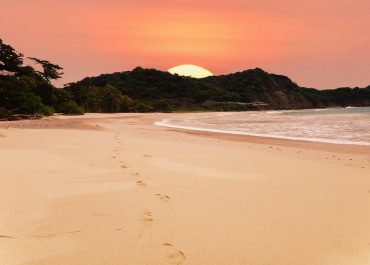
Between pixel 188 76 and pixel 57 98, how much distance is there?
10284cm

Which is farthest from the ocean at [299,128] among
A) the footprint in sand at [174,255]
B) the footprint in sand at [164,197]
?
the footprint in sand at [174,255]

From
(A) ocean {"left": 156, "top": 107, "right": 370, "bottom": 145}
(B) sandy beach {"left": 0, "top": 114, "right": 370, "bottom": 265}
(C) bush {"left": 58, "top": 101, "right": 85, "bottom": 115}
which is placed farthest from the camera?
(C) bush {"left": 58, "top": 101, "right": 85, "bottom": 115}

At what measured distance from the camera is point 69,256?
8.89 ft

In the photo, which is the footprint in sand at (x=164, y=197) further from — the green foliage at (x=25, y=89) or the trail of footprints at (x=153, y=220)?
the green foliage at (x=25, y=89)

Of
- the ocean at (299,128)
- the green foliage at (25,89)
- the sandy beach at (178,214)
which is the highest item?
the green foliage at (25,89)

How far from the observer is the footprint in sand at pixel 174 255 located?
2.69 m

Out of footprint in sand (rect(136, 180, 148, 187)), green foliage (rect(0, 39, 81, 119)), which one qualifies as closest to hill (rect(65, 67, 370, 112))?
green foliage (rect(0, 39, 81, 119))

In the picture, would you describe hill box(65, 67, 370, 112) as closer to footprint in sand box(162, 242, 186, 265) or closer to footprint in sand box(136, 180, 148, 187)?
footprint in sand box(136, 180, 148, 187)

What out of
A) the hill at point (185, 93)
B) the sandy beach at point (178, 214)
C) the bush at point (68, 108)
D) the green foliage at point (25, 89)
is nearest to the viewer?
the sandy beach at point (178, 214)

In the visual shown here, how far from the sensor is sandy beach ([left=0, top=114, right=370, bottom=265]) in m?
2.82

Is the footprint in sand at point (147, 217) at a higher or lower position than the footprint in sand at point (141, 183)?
higher

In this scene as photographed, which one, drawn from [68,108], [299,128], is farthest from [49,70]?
[299,128]

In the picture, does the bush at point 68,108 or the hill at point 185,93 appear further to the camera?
the hill at point 185,93

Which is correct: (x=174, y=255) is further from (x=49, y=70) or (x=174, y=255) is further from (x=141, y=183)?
(x=49, y=70)
